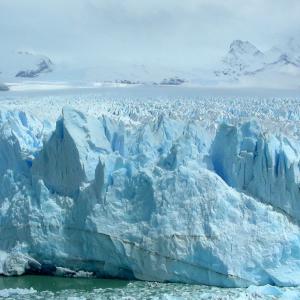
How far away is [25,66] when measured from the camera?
2238 inches

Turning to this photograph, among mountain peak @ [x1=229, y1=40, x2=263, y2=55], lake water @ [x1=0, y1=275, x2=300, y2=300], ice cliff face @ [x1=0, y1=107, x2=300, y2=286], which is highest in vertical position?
mountain peak @ [x1=229, y1=40, x2=263, y2=55]

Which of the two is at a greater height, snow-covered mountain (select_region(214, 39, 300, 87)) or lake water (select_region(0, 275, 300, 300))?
snow-covered mountain (select_region(214, 39, 300, 87))

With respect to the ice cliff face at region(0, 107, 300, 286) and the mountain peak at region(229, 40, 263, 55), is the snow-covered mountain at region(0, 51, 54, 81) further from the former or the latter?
the ice cliff face at region(0, 107, 300, 286)

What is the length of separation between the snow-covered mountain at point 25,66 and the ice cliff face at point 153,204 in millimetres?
39668

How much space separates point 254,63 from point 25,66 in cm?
2070

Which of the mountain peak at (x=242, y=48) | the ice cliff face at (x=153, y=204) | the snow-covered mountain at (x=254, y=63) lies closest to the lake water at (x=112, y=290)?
the ice cliff face at (x=153, y=204)

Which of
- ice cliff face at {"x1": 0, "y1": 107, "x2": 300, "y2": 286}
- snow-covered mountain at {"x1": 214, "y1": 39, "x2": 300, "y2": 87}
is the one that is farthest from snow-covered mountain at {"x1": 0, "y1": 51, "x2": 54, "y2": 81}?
ice cliff face at {"x1": 0, "y1": 107, "x2": 300, "y2": 286}

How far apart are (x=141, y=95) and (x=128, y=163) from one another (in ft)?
40.4

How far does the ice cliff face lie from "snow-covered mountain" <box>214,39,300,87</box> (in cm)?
3035

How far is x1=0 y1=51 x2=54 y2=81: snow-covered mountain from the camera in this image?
171 feet

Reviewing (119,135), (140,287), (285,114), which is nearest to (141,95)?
(285,114)

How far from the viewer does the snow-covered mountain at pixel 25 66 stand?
52250 mm

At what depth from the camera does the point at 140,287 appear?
31.4ft

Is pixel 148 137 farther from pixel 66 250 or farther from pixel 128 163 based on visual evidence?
pixel 66 250
